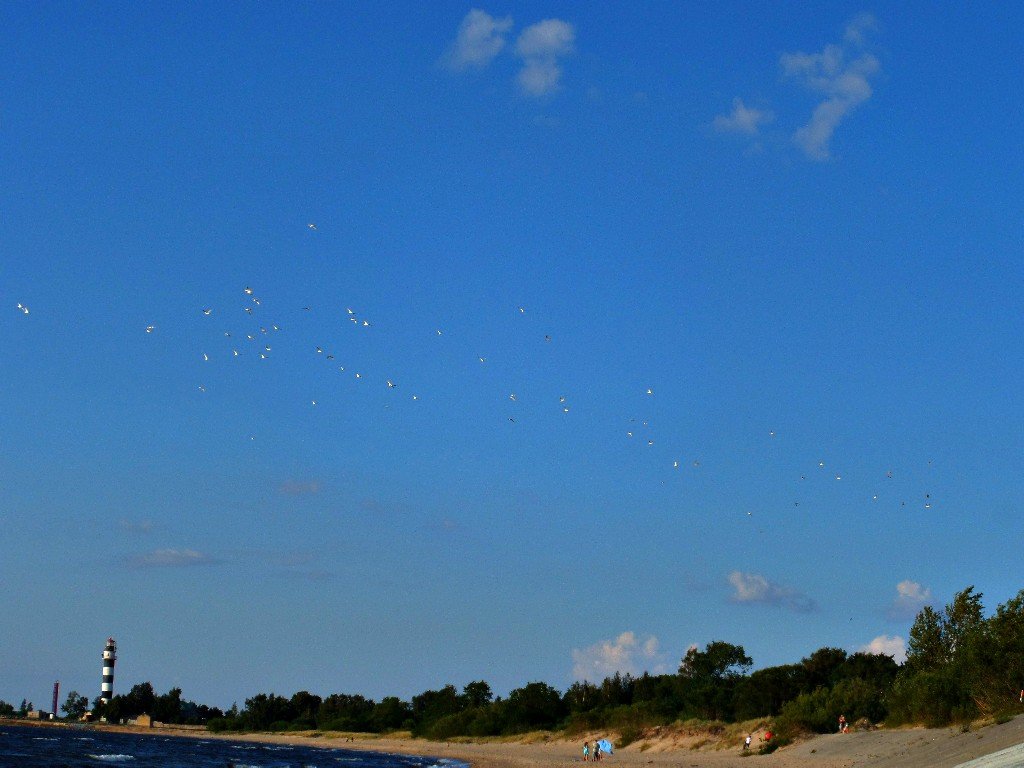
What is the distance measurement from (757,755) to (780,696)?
30.5 metres

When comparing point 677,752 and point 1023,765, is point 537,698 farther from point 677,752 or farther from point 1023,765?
point 1023,765

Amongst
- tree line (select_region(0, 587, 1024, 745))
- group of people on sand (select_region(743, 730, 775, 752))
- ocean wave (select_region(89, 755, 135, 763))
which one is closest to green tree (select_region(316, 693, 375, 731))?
Result: tree line (select_region(0, 587, 1024, 745))

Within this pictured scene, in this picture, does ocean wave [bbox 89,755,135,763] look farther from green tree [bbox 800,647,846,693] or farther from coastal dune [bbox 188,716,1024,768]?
green tree [bbox 800,647,846,693]

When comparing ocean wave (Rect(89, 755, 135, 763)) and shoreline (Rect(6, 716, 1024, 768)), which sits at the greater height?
ocean wave (Rect(89, 755, 135, 763))

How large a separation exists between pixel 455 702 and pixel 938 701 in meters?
98.5

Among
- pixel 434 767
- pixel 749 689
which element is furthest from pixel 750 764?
pixel 749 689

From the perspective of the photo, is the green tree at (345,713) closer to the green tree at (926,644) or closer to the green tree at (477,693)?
the green tree at (477,693)

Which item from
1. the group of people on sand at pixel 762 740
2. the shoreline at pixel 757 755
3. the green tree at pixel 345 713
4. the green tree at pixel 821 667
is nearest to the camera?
the shoreline at pixel 757 755

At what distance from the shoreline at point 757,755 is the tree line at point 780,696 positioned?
2366 millimetres

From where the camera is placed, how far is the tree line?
53.1 metres

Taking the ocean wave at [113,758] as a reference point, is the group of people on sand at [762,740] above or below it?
below

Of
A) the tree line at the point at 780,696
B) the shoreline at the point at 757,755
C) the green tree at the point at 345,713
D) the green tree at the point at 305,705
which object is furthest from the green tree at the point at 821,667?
the green tree at the point at 305,705

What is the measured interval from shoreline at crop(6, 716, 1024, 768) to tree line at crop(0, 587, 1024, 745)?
2.37 m

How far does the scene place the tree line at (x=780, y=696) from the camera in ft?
174
